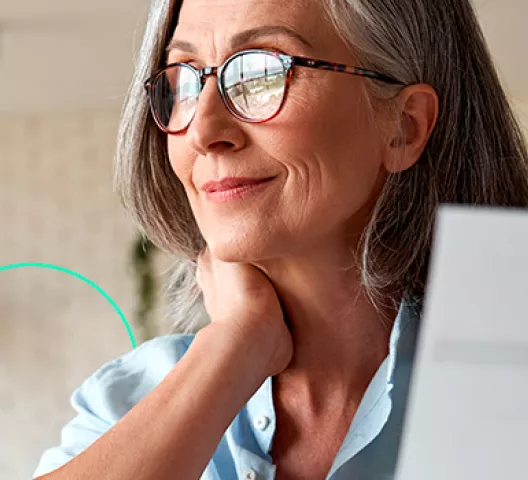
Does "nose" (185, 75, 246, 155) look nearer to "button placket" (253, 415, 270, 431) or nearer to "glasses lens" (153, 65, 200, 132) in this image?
"glasses lens" (153, 65, 200, 132)

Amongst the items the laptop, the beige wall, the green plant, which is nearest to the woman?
the laptop

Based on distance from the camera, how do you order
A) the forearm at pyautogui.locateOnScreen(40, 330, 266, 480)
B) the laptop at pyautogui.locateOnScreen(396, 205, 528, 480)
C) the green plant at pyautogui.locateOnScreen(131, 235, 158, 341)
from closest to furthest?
the laptop at pyautogui.locateOnScreen(396, 205, 528, 480) < the forearm at pyautogui.locateOnScreen(40, 330, 266, 480) < the green plant at pyautogui.locateOnScreen(131, 235, 158, 341)

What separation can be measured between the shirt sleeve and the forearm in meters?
0.19

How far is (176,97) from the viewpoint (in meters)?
0.87

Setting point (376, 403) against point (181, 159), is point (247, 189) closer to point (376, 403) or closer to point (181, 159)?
point (181, 159)

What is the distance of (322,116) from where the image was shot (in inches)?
31.5

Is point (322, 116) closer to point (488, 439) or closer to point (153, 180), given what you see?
point (153, 180)

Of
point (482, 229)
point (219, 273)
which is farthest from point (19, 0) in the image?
point (482, 229)

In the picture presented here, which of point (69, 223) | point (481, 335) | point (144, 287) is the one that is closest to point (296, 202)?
point (481, 335)

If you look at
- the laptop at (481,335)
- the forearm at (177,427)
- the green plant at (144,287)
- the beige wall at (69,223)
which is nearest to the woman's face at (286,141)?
the forearm at (177,427)

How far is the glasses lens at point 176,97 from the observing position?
0.84 metres

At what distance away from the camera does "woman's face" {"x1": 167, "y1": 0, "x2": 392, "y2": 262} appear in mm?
795

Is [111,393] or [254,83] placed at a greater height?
[254,83]

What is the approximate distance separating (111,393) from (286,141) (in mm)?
405
